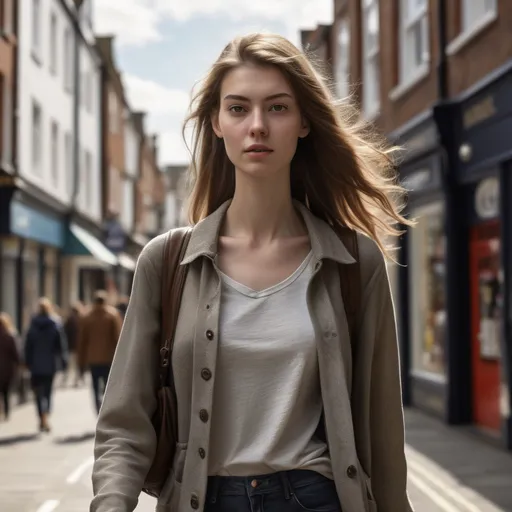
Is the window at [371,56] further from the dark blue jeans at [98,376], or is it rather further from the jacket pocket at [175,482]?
the jacket pocket at [175,482]

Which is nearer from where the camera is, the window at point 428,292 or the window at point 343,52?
the window at point 428,292

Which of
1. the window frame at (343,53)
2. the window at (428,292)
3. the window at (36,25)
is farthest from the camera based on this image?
the window at (36,25)

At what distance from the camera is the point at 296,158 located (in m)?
2.85

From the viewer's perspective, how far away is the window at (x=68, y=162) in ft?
93.1

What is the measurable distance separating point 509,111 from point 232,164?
908cm

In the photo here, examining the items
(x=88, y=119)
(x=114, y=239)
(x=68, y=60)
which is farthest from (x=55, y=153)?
(x=88, y=119)

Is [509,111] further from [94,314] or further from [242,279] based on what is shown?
[242,279]

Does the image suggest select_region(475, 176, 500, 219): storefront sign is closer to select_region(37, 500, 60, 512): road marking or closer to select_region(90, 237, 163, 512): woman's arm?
select_region(37, 500, 60, 512): road marking

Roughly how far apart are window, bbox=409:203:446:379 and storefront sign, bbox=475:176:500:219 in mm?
1234

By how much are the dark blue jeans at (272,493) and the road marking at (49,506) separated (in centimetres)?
585

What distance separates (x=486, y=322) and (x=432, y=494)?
4.58 meters

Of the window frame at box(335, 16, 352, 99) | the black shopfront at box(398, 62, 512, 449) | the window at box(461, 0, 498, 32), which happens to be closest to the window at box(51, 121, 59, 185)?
the window frame at box(335, 16, 352, 99)

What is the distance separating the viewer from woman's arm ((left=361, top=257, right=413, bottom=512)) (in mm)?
2623

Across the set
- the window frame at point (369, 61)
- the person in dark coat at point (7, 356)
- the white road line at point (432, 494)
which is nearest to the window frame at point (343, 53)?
A: the window frame at point (369, 61)
